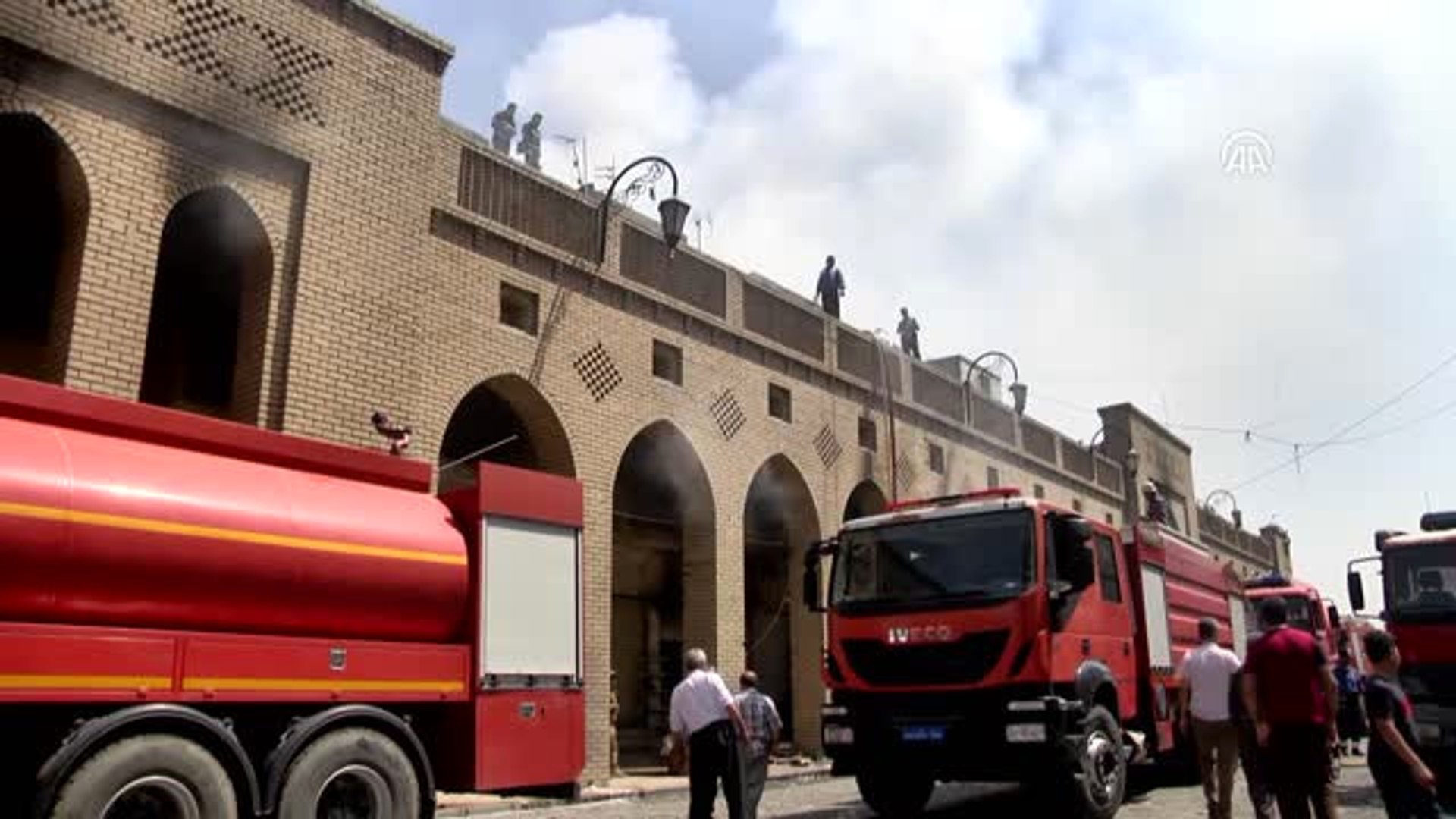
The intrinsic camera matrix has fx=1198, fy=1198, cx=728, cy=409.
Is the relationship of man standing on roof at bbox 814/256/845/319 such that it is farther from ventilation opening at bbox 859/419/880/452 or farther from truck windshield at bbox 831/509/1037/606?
truck windshield at bbox 831/509/1037/606

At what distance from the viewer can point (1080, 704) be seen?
9914 mm

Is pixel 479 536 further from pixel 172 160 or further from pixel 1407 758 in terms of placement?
pixel 1407 758

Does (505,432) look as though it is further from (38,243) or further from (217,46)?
(217,46)

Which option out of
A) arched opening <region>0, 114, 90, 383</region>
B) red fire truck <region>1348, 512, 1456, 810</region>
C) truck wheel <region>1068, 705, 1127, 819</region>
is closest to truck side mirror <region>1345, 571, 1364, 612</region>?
red fire truck <region>1348, 512, 1456, 810</region>

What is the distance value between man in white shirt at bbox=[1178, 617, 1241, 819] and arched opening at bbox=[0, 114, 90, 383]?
380 inches

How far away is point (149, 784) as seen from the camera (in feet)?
20.3

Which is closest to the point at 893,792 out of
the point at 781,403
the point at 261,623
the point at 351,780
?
the point at 351,780

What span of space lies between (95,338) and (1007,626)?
778 centimetres

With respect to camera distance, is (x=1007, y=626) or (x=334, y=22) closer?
(x=1007, y=626)

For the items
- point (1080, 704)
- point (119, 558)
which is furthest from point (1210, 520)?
point (119, 558)

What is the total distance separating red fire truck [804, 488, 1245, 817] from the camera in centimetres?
968

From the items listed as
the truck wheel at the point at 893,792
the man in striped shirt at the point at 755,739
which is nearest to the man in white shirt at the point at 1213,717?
the truck wheel at the point at 893,792

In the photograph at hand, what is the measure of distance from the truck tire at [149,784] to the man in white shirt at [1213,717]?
7.43 metres

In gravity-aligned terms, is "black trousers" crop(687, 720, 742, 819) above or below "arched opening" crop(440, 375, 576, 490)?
below
